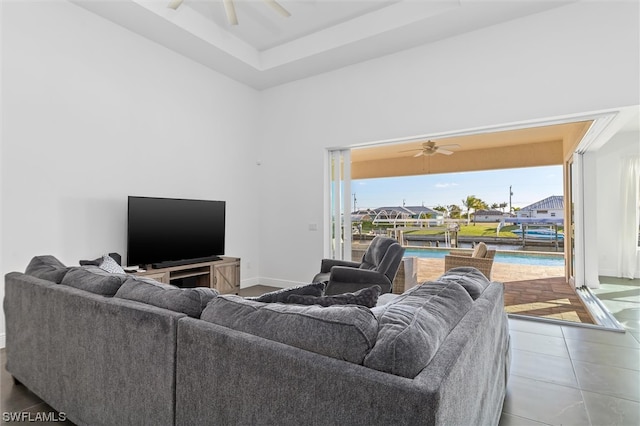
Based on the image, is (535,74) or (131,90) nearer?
(535,74)

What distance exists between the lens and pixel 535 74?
3703 millimetres

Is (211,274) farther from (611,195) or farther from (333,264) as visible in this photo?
(611,195)

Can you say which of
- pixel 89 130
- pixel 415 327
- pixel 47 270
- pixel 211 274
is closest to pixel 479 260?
pixel 211 274

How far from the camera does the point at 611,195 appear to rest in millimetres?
6105

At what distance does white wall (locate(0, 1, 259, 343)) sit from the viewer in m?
3.19

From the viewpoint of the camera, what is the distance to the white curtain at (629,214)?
5.87 meters

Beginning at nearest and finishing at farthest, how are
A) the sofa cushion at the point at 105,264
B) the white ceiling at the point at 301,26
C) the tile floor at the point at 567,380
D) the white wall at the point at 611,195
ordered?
1. the tile floor at the point at 567,380
2. the sofa cushion at the point at 105,264
3. the white ceiling at the point at 301,26
4. the white wall at the point at 611,195

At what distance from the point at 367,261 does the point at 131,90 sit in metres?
3.39

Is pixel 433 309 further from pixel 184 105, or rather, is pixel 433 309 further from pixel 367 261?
pixel 184 105

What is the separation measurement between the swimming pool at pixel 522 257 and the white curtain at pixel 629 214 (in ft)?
4.64

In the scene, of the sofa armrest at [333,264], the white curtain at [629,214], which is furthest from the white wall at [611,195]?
the sofa armrest at [333,264]

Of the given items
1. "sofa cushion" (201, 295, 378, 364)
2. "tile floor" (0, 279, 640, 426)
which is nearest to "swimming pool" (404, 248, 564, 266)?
"tile floor" (0, 279, 640, 426)

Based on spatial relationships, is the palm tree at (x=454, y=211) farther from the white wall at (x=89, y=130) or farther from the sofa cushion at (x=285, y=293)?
the sofa cushion at (x=285, y=293)

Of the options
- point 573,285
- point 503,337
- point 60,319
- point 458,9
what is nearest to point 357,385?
point 503,337
